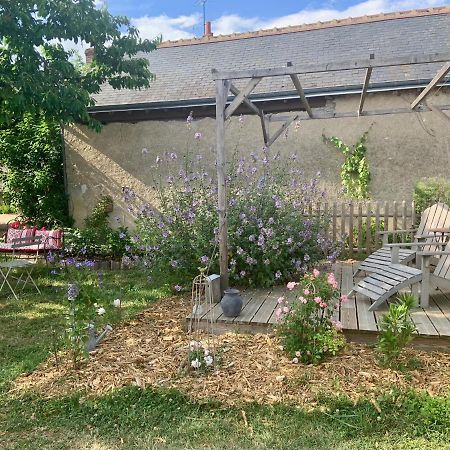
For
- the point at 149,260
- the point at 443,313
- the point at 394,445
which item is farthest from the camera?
the point at 149,260

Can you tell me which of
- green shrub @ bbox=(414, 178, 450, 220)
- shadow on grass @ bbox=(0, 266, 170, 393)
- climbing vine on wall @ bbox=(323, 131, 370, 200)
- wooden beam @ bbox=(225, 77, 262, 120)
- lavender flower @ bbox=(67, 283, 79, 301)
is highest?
wooden beam @ bbox=(225, 77, 262, 120)

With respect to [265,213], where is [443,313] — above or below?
below

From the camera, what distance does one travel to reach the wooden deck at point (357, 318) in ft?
12.6

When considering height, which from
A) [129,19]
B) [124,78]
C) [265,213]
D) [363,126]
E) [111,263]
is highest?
[129,19]

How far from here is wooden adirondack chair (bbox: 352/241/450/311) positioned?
4387 mm

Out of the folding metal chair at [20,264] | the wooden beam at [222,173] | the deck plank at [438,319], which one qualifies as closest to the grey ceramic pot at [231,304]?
the wooden beam at [222,173]

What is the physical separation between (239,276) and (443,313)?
2.35 m

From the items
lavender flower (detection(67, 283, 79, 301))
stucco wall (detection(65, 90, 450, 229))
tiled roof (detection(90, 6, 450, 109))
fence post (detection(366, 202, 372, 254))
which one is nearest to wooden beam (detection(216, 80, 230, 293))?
lavender flower (detection(67, 283, 79, 301))

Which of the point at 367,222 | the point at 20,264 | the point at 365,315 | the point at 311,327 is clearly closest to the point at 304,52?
the point at 367,222

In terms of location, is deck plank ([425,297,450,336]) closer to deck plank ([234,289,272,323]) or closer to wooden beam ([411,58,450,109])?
deck plank ([234,289,272,323])

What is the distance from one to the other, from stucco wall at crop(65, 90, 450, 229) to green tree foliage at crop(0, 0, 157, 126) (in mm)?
1920

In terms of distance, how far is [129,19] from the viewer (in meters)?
8.60

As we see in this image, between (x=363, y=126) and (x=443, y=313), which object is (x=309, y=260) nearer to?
(x=443, y=313)

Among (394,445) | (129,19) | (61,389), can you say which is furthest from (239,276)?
(129,19)
